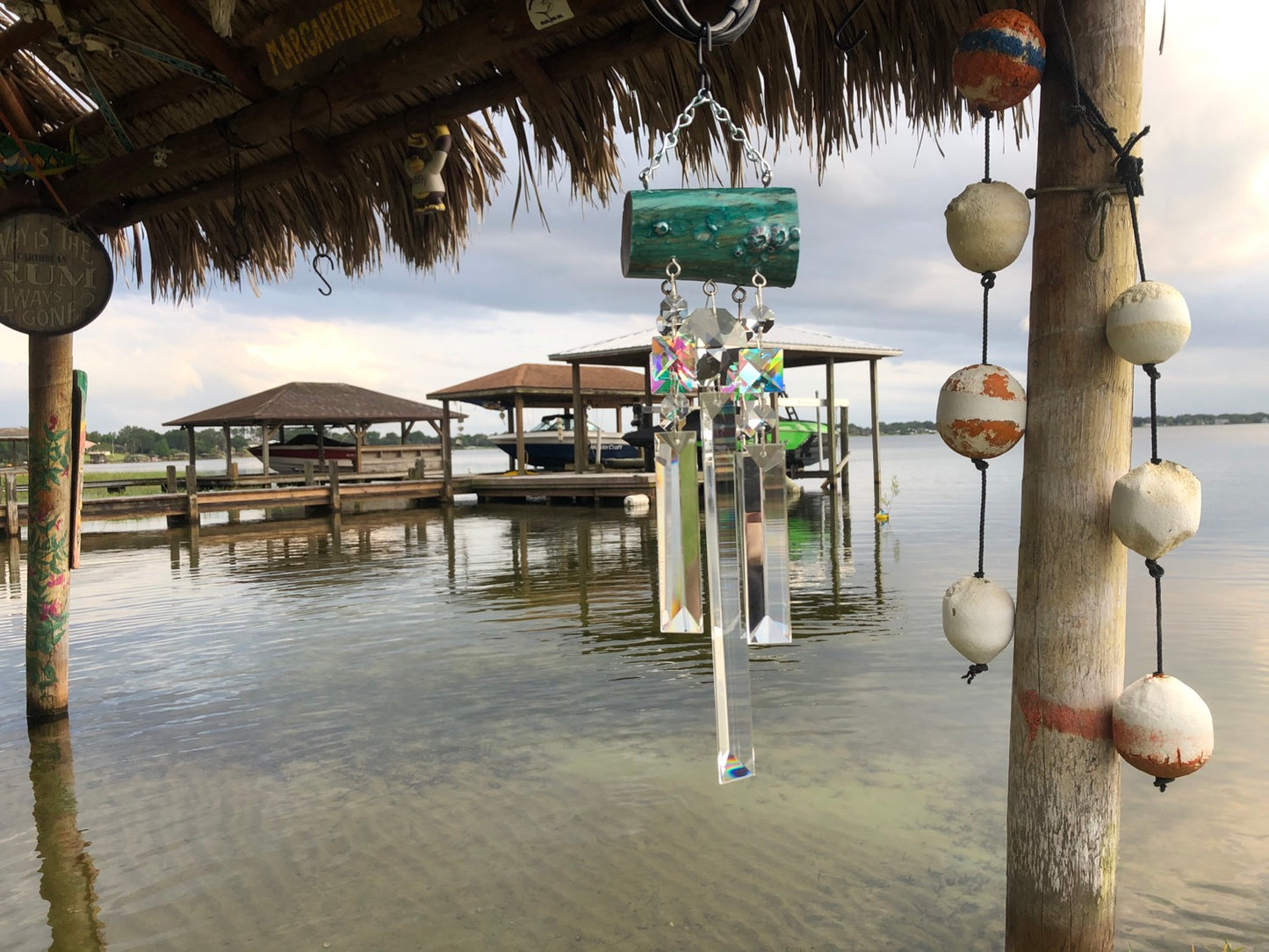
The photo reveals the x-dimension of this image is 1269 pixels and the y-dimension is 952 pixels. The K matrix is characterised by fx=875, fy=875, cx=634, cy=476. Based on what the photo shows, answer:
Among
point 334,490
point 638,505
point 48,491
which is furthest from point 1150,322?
point 334,490

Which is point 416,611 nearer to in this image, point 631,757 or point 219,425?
point 631,757

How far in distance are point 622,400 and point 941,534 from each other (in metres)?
14.5

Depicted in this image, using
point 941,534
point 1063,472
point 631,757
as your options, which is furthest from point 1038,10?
point 941,534

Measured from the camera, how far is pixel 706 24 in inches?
69.6

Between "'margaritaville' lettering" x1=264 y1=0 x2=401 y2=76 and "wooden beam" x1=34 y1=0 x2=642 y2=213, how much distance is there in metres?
0.12

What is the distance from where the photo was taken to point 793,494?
21844mm

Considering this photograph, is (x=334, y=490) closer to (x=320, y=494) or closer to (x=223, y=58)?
(x=320, y=494)

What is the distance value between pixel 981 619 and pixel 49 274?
468 centimetres

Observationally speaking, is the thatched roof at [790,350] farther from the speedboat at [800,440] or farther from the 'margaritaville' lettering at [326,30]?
the 'margaritaville' lettering at [326,30]

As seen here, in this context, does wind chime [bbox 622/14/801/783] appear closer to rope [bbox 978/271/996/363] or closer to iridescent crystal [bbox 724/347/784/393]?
iridescent crystal [bbox 724/347/784/393]

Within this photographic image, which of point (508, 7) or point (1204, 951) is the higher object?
point (508, 7)

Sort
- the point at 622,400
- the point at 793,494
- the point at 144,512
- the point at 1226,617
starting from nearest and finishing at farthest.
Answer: the point at 1226,617, the point at 144,512, the point at 793,494, the point at 622,400

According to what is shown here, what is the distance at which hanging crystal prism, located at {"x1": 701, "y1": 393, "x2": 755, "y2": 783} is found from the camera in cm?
169

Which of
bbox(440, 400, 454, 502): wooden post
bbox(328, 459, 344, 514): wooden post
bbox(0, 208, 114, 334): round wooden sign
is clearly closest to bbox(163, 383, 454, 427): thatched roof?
bbox(440, 400, 454, 502): wooden post
